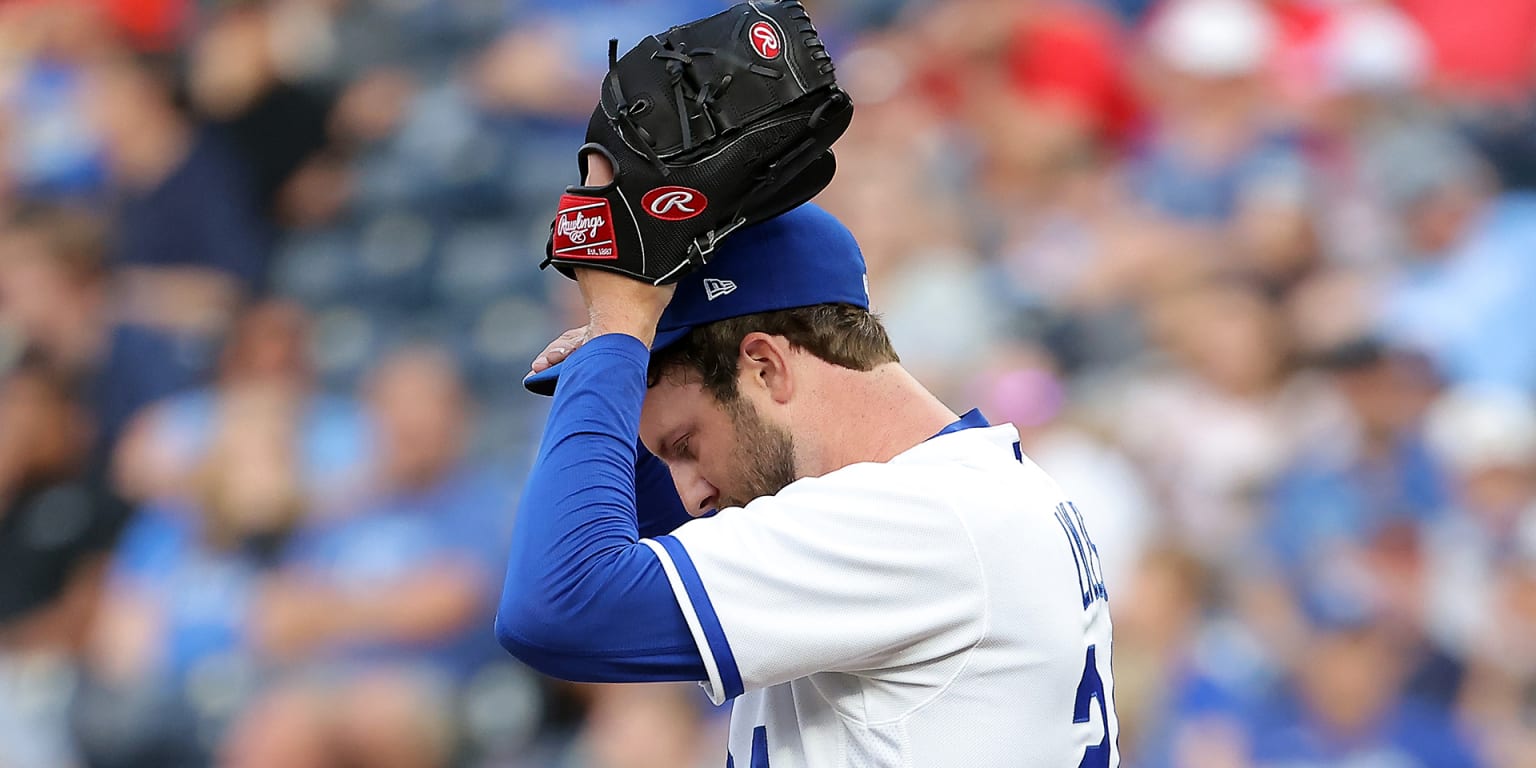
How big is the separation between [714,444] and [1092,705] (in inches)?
20.9

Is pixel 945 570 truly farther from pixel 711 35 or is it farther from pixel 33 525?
pixel 33 525

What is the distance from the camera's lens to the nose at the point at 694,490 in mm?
1931

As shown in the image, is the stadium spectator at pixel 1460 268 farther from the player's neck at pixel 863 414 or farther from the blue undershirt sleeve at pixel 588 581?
the blue undershirt sleeve at pixel 588 581

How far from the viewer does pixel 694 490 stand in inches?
76.4

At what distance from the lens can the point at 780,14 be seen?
1.79 meters

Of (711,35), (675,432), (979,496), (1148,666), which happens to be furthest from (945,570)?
(1148,666)

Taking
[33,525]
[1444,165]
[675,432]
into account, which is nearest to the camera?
[675,432]

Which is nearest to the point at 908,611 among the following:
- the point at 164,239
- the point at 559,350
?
the point at 559,350

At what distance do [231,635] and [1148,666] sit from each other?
2.89 metres

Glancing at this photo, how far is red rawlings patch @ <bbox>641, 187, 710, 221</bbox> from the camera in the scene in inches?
66.9

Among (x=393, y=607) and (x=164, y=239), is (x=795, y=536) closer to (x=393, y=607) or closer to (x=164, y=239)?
(x=393, y=607)

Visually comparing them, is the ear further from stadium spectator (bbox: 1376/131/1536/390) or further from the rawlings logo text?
stadium spectator (bbox: 1376/131/1536/390)

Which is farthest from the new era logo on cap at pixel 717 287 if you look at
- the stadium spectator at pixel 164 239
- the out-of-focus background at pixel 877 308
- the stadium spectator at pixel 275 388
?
the stadium spectator at pixel 164 239

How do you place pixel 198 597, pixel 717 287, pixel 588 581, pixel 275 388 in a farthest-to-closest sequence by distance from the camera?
pixel 275 388 → pixel 198 597 → pixel 717 287 → pixel 588 581
